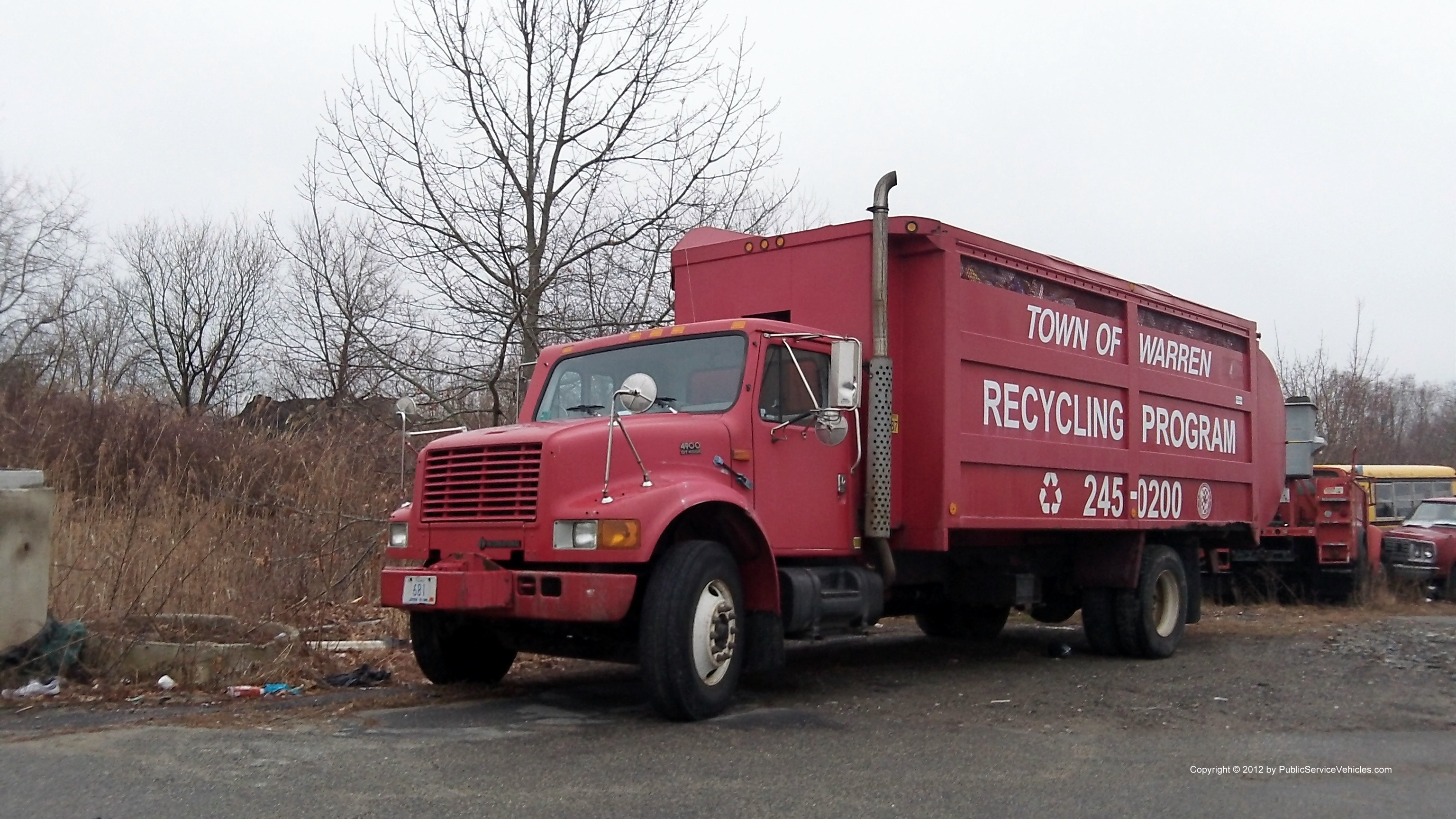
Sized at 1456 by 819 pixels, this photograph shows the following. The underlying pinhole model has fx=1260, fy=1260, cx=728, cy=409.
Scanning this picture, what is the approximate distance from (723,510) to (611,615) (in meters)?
1.08

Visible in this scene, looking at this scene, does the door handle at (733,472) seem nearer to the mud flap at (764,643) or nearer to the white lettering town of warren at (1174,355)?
the mud flap at (764,643)

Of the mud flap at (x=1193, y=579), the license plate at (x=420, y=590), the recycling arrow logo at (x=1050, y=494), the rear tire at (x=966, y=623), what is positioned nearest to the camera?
the license plate at (x=420, y=590)

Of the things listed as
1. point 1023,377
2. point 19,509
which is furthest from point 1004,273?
point 19,509

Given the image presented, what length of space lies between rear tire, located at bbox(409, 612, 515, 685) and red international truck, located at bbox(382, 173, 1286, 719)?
2cm

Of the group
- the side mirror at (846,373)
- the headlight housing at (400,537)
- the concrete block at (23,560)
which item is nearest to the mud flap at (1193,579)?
the side mirror at (846,373)

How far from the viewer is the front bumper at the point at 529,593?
264 inches

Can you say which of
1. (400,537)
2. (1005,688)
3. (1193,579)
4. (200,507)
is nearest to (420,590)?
(400,537)

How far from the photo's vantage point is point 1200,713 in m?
7.88

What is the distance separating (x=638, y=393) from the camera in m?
7.02

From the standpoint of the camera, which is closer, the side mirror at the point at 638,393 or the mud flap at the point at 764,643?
the side mirror at the point at 638,393

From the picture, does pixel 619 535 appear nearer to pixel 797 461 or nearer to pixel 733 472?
pixel 733 472

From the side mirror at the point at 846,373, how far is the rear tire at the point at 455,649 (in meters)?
2.60

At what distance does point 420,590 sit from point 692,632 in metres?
1.56

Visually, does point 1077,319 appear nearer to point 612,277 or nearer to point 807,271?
point 807,271
